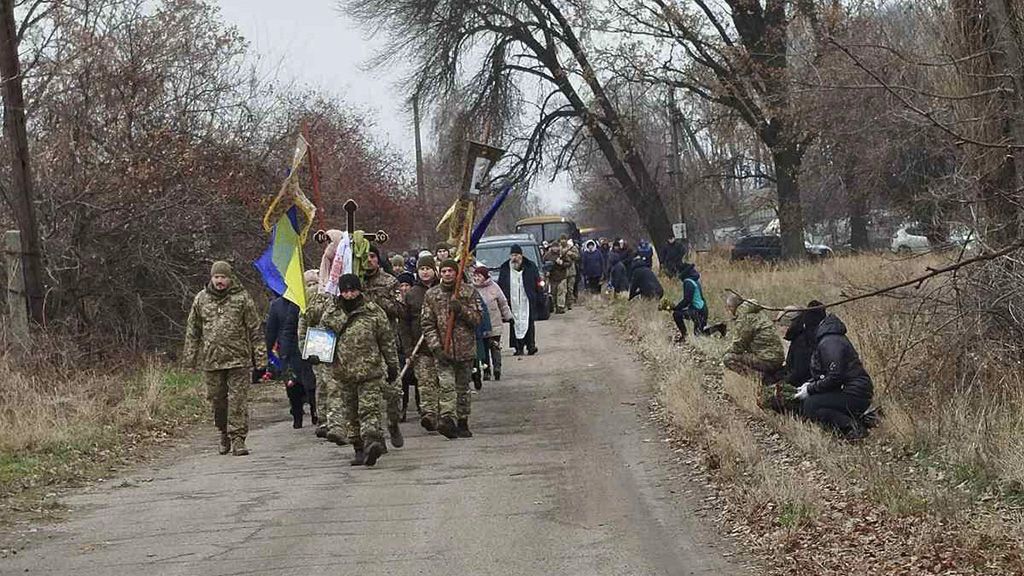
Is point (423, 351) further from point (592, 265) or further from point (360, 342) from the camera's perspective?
point (592, 265)

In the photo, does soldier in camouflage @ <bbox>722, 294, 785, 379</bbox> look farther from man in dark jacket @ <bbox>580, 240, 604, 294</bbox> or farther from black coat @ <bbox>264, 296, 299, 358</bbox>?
man in dark jacket @ <bbox>580, 240, 604, 294</bbox>

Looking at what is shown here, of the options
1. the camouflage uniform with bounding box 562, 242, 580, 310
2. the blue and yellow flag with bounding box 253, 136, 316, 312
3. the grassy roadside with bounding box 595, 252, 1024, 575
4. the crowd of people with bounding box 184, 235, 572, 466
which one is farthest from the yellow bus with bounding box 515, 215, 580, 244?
the blue and yellow flag with bounding box 253, 136, 316, 312

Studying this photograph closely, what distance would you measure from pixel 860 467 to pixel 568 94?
3064 centimetres

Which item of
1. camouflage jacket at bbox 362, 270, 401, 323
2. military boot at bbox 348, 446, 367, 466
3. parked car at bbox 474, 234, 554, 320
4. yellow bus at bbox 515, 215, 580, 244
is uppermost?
yellow bus at bbox 515, 215, 580, 244

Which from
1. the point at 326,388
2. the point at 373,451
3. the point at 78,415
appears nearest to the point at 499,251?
the point at 78,415

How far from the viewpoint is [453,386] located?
13102mm

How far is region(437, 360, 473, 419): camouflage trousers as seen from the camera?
13.0 meters

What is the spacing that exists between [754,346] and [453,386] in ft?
10.1

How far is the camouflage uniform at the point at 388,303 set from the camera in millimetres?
12789

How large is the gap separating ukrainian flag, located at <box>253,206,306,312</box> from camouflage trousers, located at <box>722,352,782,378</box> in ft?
14.4

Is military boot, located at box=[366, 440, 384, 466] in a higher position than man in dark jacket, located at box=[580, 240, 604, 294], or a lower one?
lower

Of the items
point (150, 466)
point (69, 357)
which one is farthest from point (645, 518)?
point (69, 357)

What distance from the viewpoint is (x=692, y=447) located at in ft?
38.5

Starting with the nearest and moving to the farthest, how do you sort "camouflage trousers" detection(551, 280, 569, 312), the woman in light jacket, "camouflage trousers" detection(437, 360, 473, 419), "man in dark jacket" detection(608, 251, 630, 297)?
"camouflage trousers" detection(437, 360, 473, 419), the woman in light jacket, "camouflage trousers" detection(551, 280, 569, 312), "man in dark jacket" detection(608, 251, 630, 297)
